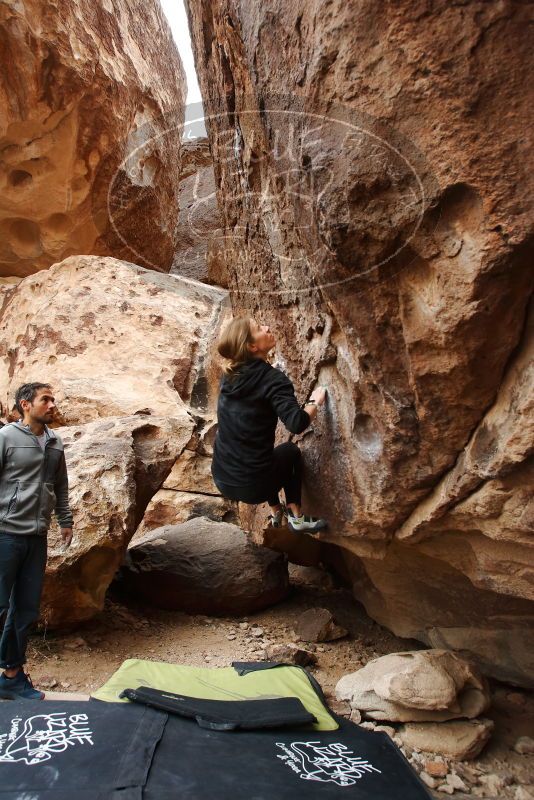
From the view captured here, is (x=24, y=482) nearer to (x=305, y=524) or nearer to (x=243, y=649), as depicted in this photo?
(x=305, y=524)

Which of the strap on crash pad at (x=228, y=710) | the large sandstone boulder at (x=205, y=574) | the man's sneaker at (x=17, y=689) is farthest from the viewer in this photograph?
the large sandstone boulder at (x=205, y=574)

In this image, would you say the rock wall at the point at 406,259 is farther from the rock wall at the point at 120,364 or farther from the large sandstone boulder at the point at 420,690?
the rock wall at the point at 120,364

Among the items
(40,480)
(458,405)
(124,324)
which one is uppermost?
(124,324)

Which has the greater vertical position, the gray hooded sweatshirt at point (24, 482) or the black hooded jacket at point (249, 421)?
the black hooded jacket at point (249, 421)

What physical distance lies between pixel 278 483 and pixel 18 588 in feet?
4.68

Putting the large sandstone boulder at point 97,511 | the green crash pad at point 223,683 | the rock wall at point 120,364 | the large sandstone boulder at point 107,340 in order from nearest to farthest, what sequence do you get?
the green crash pad at point 223,683
the large sandstone boulder at point 97,511
the rock wall at point 120,364
the large sandstone boulder at point 107,340

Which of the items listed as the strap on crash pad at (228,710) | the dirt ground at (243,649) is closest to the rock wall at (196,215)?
the dirt ground at (243,649)

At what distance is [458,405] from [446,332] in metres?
0.35

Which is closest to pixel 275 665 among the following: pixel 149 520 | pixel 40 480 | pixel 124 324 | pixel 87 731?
pixel 87 731

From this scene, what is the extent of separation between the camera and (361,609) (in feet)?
15.8

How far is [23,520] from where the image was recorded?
312 centimetres

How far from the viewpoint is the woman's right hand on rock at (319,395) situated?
10.1 feet

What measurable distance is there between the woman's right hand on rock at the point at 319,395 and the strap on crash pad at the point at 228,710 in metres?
1.43

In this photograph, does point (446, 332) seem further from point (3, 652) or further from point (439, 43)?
point (3, 652)
